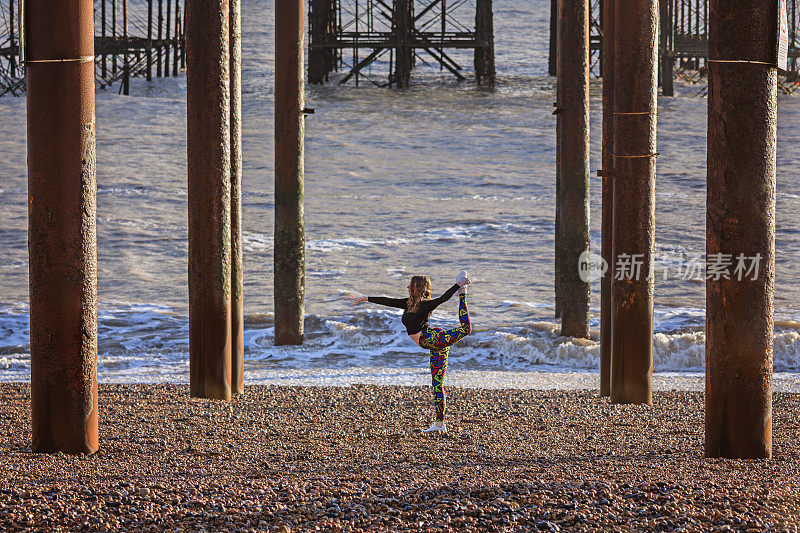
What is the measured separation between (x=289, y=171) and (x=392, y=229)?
36.1ft

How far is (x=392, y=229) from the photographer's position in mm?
21516

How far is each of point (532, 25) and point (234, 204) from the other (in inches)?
1842

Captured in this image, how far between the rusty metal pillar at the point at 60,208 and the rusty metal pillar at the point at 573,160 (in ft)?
18.7

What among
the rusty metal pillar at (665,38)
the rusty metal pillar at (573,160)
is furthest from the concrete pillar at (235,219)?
the rusty metal pillar at (665,38)

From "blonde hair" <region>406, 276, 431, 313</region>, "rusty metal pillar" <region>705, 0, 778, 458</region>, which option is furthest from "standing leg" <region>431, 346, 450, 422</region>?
"rusty metal pillar" <region>705, 0, 778, 458</region>

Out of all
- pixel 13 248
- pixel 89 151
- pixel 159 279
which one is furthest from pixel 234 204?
pixel 13 248

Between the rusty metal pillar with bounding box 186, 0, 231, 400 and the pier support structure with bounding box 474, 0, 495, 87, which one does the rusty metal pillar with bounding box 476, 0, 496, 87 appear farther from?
the rusty metal pillar with bounding box 186, 0, 231, 400

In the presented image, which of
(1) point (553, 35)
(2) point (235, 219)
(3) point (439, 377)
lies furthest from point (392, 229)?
(3) point (439, 377)

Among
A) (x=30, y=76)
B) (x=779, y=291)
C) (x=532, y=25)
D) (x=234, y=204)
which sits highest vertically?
(x=532, y=25)

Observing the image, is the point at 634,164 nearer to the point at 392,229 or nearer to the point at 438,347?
the point at 438,347

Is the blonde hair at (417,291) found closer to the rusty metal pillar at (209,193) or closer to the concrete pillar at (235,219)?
the rusty metal pillar at (209,193)

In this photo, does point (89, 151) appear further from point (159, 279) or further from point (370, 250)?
point (370, 250)

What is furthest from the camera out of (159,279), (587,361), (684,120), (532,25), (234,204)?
(532,25)

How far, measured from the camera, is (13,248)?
20.0m
